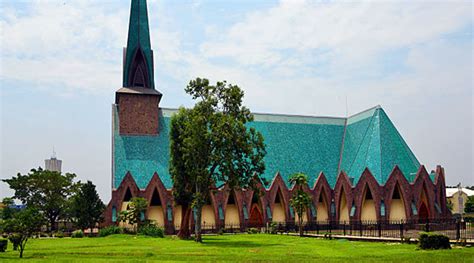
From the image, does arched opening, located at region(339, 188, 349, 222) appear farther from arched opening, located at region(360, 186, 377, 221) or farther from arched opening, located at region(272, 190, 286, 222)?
arched opening, located at region(272, 190, 286, 222)

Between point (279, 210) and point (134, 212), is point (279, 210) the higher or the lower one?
the lower one

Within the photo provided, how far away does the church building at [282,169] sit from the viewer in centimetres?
6506

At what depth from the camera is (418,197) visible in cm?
6544

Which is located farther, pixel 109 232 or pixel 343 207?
pixel 343 207

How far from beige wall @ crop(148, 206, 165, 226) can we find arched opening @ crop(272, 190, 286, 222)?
1579 centimetres

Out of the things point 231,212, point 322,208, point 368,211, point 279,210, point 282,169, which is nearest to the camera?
point 368,211

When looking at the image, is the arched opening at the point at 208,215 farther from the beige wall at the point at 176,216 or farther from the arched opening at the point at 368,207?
the arched opening at the point at 368,207

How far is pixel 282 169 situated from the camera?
73062 millimetres

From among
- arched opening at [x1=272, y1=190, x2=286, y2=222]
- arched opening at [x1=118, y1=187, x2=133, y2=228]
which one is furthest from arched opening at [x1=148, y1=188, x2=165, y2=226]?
arched opening at [x1=272, y1=190, x2=286, y2=222]

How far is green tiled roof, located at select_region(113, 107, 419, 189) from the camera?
6750cm

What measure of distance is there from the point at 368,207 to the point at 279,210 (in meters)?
12.3

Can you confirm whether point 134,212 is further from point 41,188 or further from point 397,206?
point 397,206

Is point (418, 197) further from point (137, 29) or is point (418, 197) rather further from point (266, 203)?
point (137, 29)

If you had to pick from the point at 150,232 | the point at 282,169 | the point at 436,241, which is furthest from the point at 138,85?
the point at 436,241
